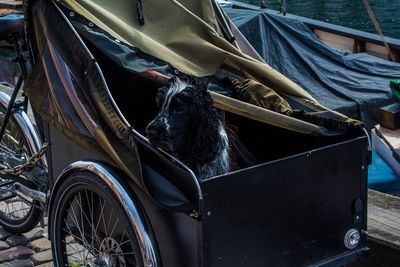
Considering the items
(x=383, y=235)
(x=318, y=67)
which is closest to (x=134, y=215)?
(x=383, y=235)

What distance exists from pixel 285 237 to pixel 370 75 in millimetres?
4829

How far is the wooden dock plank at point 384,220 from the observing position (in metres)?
3.80

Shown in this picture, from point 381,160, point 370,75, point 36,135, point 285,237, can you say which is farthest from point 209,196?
point 370,75

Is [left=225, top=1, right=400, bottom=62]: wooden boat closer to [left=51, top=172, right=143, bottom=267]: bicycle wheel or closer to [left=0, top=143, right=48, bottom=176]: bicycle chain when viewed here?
[left=0, top=143, right=48, bottom=176]: bicycle chain

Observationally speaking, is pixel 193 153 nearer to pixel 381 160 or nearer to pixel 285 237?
pixel 285 237

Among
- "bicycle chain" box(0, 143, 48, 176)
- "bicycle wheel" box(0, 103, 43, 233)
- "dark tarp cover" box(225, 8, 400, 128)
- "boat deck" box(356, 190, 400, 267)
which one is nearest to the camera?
"boat deck" box(356, 190, 400, 267)

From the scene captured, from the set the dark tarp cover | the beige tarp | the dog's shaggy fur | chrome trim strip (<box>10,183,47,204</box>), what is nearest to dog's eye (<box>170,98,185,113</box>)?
the dog's shaggy fur

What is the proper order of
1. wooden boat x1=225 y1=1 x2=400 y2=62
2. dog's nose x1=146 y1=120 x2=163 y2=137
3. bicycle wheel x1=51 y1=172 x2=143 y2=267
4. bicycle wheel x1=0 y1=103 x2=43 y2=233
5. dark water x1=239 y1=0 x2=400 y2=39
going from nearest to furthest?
dog's nose x1=146 y1=120 x2=163 y2=137, bicycle wheel x1=51 y1=172 x2=143 y2=267, bicycle wheel x1=0 y1=103 x2=43 y2=233, wooden boat x1=225 y1=1 x2=400 y2=62, dark water x1=239 y1=0 x2=400 y2=39

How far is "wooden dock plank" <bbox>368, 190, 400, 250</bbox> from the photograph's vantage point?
3805 millimetres

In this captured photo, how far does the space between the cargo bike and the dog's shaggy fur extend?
10cm

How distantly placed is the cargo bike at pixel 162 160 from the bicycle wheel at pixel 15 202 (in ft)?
0.83

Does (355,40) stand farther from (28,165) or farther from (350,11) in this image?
(350,11)

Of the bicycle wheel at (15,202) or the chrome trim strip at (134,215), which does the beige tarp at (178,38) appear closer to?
the chrome trim strip at (134,215)

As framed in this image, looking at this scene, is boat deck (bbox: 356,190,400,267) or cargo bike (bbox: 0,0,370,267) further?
boat deck (bbox: 356,190,400,267)
